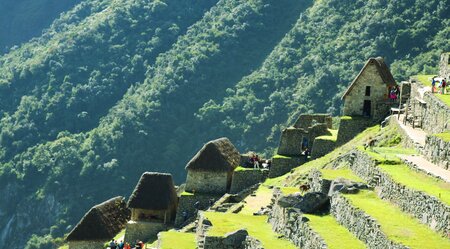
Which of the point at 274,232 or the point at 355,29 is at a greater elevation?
the point at 355,29

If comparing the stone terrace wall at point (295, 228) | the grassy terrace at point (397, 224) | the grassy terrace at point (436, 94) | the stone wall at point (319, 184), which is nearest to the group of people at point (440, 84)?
the grassy terrace at point (436, 94)

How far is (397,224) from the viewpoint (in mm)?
26297

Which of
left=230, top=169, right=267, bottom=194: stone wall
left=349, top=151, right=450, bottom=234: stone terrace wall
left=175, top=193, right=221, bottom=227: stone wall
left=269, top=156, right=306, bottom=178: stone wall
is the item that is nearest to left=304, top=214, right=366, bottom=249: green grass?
left=349, top=151, right=450, bottom=234: stone terrace wall

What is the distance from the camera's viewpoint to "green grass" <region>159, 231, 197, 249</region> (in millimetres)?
36344

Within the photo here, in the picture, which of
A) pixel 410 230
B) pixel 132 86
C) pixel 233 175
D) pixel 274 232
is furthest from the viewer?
pixel 132 86

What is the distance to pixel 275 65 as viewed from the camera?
119500 millimetres

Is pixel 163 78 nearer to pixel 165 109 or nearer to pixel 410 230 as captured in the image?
pixel 165 109

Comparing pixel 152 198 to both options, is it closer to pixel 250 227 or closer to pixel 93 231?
pixel 93 231

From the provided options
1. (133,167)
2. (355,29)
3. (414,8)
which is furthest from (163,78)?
(414,8)

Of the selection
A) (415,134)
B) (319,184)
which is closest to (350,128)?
(415,134)

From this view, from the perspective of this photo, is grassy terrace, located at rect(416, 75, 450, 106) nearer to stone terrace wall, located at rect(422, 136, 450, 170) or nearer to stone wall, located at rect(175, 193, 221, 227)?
stone terrace wall, located at rect(422, 136, 450, 170)

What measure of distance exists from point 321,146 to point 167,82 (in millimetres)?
85280

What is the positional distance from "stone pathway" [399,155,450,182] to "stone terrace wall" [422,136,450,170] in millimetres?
156

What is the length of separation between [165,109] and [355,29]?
30.2 metres
